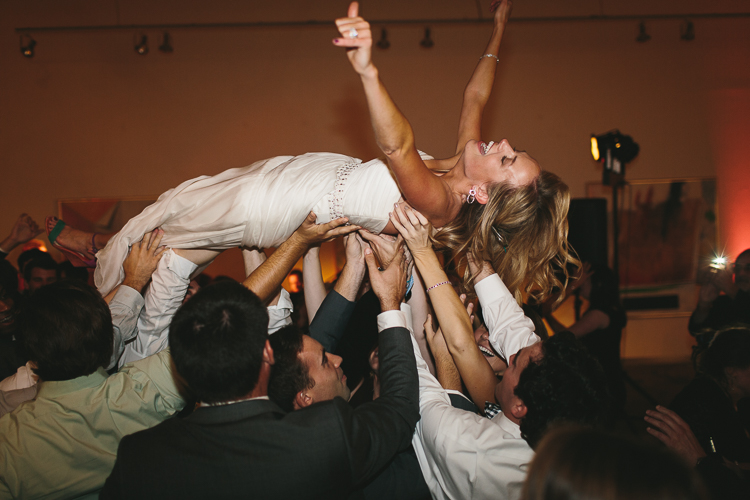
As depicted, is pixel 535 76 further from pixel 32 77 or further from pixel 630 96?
pixel 32 77

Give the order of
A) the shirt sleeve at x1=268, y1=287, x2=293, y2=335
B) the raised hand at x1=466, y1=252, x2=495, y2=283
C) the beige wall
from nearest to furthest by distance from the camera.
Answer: the raised hand at x1=466, y1=252, x2=495, y2=283 < the shirt sleeve at x1=268, y1=287, x2=293, y2=335 < the beige wall

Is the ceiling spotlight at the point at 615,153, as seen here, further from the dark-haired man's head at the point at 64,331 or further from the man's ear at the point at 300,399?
the dark-haired man's head at the point at 64,331

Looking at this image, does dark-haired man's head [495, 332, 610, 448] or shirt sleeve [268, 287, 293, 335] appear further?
shirt sleeve [268, 287, 293, 335]

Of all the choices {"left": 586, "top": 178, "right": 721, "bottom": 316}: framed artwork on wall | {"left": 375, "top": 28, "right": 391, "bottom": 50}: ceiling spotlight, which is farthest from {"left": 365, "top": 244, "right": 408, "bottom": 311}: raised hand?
{"left": 586, "top": 178, "right": 721, "bottom": 316}: framed artwork on wall

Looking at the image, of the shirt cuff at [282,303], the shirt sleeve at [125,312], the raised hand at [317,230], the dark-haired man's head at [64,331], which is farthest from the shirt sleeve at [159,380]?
the raised hand at [317,230]

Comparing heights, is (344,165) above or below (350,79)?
below

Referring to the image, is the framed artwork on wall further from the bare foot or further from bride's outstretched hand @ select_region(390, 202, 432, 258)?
the bare foot

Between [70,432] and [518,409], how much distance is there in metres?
1.34

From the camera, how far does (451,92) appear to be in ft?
Answer: 19.8

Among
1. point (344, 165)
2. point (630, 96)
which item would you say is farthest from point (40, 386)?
point (630, 96)

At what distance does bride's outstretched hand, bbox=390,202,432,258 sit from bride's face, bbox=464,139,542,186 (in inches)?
Answer: 13.6

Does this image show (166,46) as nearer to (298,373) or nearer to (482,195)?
(482,195)

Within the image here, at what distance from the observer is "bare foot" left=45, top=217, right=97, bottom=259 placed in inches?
92.4

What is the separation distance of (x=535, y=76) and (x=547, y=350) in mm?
5556
